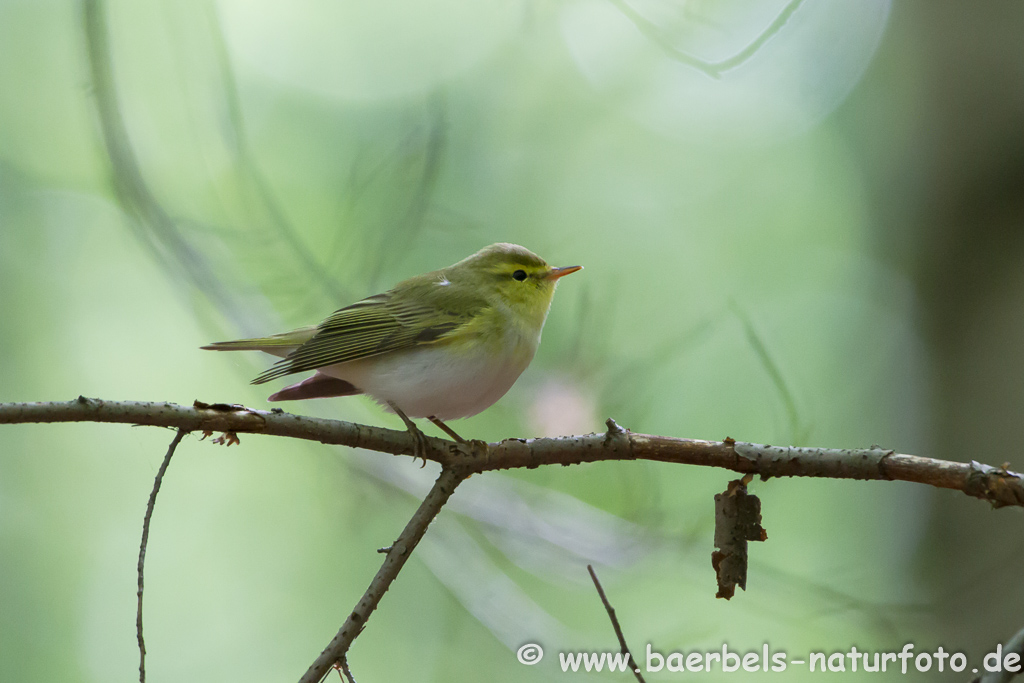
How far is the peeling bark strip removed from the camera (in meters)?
1.53

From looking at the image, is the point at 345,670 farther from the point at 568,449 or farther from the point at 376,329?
the point at 376,329

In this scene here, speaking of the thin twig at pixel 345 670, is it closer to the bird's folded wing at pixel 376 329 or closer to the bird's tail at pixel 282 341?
the bird's folded wing at pixel 376 329

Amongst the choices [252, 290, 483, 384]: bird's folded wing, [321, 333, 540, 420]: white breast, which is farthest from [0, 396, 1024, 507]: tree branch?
[252, 290, 483, 384]: bird's folded wing

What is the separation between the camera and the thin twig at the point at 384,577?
4.24ft

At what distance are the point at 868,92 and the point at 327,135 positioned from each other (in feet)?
11.2

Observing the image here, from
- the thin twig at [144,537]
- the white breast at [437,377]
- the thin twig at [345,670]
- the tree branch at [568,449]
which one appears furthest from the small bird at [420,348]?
the thin twig at [345,670]

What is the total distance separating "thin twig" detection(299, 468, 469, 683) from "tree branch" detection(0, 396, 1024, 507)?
0.26 feet

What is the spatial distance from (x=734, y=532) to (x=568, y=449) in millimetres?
403

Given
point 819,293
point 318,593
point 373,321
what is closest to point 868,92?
point 819,293

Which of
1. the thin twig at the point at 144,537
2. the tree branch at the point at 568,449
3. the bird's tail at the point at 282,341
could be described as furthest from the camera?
the bird's tail at the point at 282,341

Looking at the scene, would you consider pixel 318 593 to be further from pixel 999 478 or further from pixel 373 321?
pixel 999 478

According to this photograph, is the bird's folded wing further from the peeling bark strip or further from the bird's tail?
the peeling bark strip

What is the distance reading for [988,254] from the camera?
3.30 meters

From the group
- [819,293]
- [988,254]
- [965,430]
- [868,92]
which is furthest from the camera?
[819,293]
